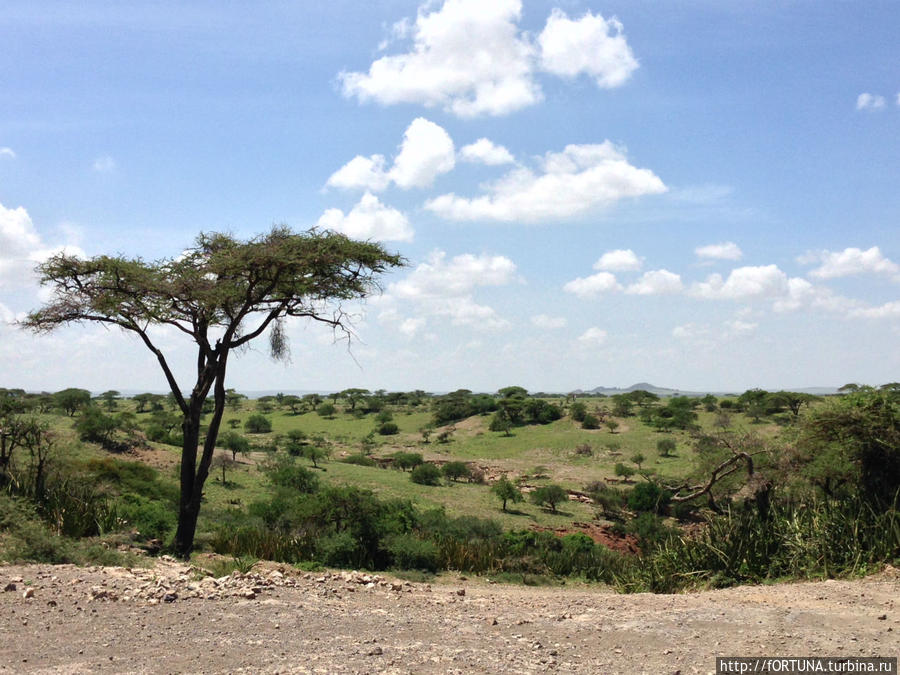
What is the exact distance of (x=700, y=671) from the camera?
6.46 metres

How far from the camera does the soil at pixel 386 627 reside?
22.1 feet

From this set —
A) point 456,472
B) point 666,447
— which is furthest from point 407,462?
point 666,447

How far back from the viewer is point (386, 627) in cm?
796

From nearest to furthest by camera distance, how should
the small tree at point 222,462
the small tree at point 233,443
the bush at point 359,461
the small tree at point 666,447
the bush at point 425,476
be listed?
the small tree at point 222,462 < the small tree at point 233,443 < the bush at point 425,476 < the bush at point 359,461 < the small tree at point 666,447

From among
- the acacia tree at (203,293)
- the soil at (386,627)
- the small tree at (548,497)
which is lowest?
the small tree at (548,497)

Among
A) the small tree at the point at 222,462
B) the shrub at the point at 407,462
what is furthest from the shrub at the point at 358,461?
the small tree at the point at 222,462

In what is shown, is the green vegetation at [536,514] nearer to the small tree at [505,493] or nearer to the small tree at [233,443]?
the small tree at [505,493]

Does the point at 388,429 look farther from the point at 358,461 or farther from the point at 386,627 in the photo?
the point at 386,627

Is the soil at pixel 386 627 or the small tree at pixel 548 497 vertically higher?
the soil at pixel 386 627

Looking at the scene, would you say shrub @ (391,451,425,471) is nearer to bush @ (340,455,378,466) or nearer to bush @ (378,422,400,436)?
bush @ (340,455,378,466)

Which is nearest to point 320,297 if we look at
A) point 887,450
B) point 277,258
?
point 277,258

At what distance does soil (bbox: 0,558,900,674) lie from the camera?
22.1 feet

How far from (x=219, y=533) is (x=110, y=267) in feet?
21.1

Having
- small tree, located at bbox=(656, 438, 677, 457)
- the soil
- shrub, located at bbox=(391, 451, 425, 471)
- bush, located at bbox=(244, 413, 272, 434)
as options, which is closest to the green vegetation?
the soil
